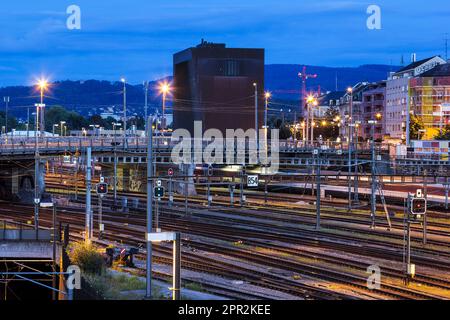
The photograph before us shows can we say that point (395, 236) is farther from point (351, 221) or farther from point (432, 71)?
point (432, 71)

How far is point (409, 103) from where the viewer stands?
101062 mm

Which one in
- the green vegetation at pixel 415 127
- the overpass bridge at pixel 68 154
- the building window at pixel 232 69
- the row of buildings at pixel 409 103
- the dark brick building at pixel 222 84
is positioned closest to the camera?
the overpass bridge at pixel 68 154

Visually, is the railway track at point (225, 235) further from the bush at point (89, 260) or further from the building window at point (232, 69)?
the building window at point (232, 69)

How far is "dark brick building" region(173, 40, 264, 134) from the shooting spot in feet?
312

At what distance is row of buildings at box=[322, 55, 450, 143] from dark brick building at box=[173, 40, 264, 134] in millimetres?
11625

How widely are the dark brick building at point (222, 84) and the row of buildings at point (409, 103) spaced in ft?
38.1

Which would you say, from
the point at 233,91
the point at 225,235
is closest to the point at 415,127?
the point at 233,91

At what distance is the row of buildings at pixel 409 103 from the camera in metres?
96.6

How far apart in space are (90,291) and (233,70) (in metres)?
75.1

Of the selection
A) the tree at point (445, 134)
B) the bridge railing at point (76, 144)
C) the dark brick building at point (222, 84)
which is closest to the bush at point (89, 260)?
the bridge railing at point (76, 144)

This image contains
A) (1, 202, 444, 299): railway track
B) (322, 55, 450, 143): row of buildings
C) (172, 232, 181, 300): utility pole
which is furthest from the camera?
(322, 55, 450, 143): row of buildings

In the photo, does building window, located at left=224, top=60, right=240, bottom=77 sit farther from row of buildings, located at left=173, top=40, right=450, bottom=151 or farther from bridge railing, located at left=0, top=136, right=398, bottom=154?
bridge railing, located at left=0, top=136, right=398, bottom=154

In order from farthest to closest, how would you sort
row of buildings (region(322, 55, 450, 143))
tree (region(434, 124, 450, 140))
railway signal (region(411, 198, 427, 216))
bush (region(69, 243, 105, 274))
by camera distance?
row of buildings (region(322, 55, 450, 143)) → tree (region(434, 124, 450, 140)) → railway signal (region(411, 198, 427, 216)) → bush (region(69, 243, 105, 274))

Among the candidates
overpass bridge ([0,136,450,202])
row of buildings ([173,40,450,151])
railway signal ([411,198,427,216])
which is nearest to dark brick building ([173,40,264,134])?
row of buildings ([173,40,450,151])
